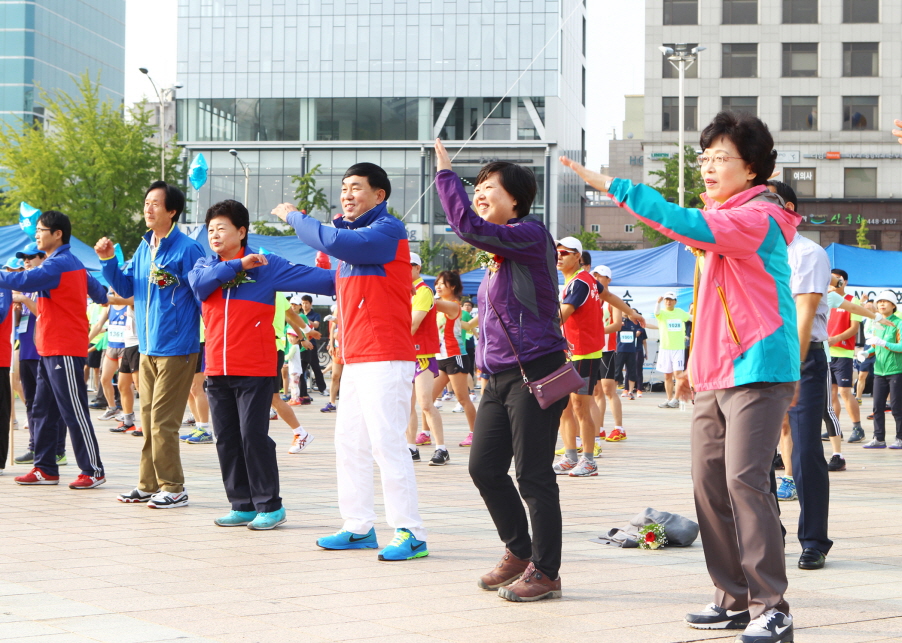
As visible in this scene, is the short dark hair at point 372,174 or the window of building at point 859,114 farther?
the window of building at point 859,114

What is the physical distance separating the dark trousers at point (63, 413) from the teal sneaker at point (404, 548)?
142 inches

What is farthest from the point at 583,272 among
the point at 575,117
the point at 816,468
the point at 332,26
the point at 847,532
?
the point at 575,117

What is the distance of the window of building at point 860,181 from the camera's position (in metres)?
57.3

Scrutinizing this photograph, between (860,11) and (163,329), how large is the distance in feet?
190

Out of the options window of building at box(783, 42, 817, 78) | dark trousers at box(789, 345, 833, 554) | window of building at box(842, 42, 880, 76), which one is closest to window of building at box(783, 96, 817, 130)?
window of building at box(783, 42, 817, 78)

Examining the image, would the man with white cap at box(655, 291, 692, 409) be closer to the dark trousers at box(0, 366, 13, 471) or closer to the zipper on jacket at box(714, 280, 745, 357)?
the dark trousers at box(0, 366, 13, 471)

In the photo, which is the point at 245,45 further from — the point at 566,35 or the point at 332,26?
the point at 566,35

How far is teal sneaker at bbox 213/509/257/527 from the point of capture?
682 centimetres

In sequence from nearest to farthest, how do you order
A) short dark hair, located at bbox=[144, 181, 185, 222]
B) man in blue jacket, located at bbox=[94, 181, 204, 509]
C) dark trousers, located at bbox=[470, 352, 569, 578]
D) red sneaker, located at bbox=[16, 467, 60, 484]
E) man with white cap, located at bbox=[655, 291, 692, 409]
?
dark trousers, located at bbox=[470, 352, 569, 578], man in blue jacket, located at bbox=[94, 181, 204, 509], short dark hair, located at bbox=[144, 181, 185, 222], red sneaker, located at bbox=[16, 467, 60, 484], man with white cap, located at bbox=[655, 291, 692, 409]

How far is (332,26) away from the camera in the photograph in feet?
219

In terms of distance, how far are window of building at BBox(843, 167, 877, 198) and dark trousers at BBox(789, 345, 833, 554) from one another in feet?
182

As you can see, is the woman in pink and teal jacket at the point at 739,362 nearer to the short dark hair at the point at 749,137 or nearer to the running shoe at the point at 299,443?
the short dark hair at the point at 749,137

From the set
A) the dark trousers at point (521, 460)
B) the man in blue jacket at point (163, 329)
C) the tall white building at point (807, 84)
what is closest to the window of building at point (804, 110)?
the tall white building at point (807, 84)

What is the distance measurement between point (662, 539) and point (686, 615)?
1787 mm
